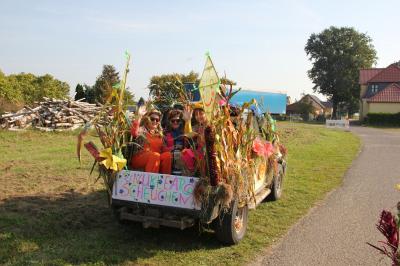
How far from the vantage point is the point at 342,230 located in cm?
647

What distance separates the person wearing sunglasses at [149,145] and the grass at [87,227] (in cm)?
96

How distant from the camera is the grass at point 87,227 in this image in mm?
4941

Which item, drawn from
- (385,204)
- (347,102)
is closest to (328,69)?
(347,102)

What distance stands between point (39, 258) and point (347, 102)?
247 ft

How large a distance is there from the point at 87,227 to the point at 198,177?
1.91 m

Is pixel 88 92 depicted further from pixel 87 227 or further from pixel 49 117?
pixel 87 227

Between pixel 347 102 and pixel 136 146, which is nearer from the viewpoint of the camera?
pixel 136 146

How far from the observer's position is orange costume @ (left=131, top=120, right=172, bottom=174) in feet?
18.1

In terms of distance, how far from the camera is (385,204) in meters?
8.20

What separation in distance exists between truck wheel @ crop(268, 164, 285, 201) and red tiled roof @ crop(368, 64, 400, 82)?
204 feet

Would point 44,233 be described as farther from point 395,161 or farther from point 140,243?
point 395,161

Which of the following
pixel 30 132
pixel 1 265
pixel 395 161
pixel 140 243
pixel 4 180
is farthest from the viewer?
pixel 30 132

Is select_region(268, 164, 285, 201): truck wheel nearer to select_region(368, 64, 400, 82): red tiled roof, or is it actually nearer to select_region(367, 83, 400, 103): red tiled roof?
select_region(367, 83, 400, 103): red tiled roof

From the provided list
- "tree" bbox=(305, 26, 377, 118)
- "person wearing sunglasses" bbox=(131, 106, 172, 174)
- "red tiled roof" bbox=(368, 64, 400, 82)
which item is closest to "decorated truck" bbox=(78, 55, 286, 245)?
"person wearing sunglasses" bbox=(131, 106, 172, 174)
